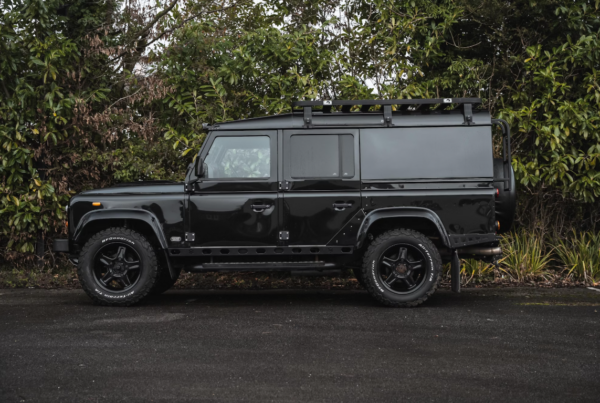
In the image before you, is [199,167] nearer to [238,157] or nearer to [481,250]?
[238,157]

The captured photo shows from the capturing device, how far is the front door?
7473 millimetres

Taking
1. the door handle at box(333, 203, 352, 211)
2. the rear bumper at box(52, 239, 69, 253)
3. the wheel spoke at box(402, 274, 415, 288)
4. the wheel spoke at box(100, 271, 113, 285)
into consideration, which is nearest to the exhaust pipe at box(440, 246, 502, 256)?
the wheel spoke at box(402, 274, 415, 288)

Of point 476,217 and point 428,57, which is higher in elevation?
point 428,57

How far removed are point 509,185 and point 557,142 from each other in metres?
2.29

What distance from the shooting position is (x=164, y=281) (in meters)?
8.56

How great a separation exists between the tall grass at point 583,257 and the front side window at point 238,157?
16.6ft

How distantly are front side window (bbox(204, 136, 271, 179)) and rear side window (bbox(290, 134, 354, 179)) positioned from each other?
33cm

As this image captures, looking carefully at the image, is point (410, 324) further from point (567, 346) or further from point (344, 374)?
point (344, 374)

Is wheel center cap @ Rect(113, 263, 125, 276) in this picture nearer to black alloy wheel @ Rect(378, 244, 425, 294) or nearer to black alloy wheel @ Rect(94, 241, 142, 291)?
black alloy wheel @ Rect(94, 241, 142, 291)

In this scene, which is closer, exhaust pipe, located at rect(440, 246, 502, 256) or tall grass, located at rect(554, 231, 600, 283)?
exhaust pipe, located at rect(440, 246, 502, 256)

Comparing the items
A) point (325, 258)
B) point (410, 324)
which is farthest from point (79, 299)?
point (410, 324)

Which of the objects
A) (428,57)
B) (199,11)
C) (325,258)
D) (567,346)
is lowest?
(567,346)

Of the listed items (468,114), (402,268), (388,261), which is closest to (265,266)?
(388,261)

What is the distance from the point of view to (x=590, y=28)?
9852 mm
